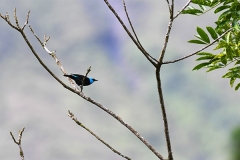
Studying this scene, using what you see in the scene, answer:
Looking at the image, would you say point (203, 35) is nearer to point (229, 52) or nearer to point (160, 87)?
point (229, 52)

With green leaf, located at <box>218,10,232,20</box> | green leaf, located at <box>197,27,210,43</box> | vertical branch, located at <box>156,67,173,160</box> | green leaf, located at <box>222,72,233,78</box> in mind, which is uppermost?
green leaf, located at <box>218,10,232,20</box>

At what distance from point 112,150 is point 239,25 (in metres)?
2.54

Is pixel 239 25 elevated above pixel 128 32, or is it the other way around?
pixel 239 25

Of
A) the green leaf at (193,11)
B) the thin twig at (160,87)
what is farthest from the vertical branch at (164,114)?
the green leaf at (193,11)

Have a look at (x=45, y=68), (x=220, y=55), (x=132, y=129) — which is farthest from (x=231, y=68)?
(x=45, y=68)

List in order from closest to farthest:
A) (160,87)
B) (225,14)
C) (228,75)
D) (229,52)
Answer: (160,87) < (225,14) < (229,52) < (228,75)

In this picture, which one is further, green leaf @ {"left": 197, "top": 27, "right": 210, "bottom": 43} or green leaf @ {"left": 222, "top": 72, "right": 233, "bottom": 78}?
green leaf @ {"left": 222, "top": 72, "right": 233, "bottom": 78}

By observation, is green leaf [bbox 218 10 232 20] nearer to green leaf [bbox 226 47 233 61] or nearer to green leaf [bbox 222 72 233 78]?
green leaf [bbox 226 47 233 61]

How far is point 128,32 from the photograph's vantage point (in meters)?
3.36

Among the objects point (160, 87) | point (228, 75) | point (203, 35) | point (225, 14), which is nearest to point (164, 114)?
point (160, 87)

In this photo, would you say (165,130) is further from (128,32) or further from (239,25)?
(239,25)

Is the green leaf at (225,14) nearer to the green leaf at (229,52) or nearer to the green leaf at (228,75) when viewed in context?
the green leaf at (229,52)

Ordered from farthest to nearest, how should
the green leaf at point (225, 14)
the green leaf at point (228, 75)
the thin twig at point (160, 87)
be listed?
the green leaf at point (228, 75), the green leaf at point (225, 14), the thin twig at point (160, 87)

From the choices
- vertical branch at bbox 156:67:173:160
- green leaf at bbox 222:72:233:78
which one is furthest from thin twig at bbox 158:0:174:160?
green leaf at bbox 222:72:233:78
